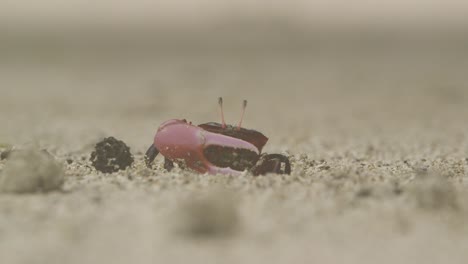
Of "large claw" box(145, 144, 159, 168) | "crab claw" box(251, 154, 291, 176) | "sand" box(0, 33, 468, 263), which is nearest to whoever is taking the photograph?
"sand" box(0, 33, 468, 263)

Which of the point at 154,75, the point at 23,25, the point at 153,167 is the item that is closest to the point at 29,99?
the point at 154,75

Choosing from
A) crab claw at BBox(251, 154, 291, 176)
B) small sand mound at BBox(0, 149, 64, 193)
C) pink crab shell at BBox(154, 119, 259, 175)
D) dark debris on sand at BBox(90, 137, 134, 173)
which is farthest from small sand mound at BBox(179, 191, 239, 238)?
dark debris on sand at BBox(90, 137, 134, 173)

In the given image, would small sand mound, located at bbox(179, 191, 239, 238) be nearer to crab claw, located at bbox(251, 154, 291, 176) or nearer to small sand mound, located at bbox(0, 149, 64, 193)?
small sand mound, located at bbox(0, 149, 64, 193)

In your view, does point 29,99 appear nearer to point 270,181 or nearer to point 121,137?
point 121,137

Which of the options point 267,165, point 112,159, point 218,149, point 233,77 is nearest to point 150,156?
point 112,159

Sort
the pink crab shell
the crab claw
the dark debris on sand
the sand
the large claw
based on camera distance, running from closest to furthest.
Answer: the sand, the pink crab shell, the crab claw, the dark debris on sand, the large claw

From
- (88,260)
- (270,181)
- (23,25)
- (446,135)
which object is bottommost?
(88,260)

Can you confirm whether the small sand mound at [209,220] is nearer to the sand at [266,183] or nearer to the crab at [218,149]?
the sand at [266,183]
